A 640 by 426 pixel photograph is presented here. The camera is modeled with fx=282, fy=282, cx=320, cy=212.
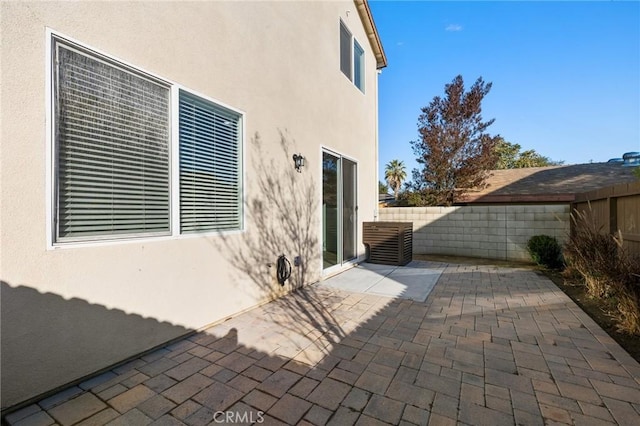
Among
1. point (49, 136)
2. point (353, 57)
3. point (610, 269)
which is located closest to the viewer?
point (49, 136)

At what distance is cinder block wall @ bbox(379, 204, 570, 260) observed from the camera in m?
7.96

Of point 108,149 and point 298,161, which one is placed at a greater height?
point 298,161

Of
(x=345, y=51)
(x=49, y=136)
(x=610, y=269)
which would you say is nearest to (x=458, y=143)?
(x=345, y=51)

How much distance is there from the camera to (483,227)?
8.84 meters

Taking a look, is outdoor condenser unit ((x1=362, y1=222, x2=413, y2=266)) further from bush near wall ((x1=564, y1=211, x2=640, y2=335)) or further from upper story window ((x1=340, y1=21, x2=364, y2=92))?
upper story window ((x1=340, y1=21, x2=364, y2=92))

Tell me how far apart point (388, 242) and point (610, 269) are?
4.18m

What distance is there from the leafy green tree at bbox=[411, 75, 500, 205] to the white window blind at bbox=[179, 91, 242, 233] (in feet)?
35.8

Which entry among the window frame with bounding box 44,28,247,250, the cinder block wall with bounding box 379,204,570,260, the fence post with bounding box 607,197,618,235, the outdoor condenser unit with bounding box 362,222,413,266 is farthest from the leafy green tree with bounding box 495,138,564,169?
the window frame with bounding box 44,28,247,250

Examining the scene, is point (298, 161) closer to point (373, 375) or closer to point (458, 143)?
point (373, 375)

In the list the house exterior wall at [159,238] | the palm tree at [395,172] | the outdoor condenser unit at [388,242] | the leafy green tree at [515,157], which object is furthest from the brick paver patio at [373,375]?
the leafy green tree at [515,157]

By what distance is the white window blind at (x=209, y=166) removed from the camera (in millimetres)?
3275

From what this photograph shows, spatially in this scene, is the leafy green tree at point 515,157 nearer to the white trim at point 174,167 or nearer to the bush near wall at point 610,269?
the bush near wall at point 610,269

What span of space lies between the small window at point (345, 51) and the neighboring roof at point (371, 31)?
3.84 feet

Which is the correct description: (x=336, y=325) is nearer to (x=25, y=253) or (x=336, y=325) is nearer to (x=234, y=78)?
(x=25, y=253)
